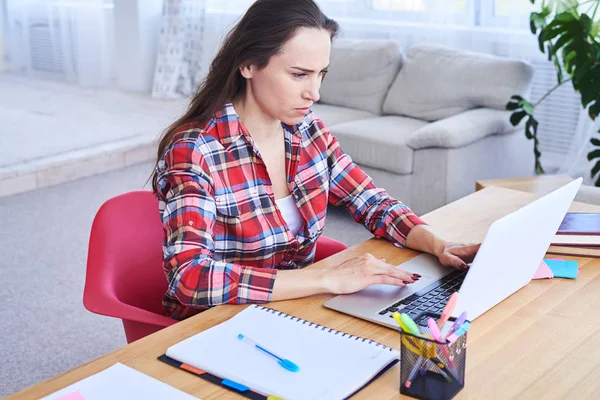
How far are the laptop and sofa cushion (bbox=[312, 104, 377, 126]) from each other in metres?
2.85

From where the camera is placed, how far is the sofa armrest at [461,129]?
369 cm

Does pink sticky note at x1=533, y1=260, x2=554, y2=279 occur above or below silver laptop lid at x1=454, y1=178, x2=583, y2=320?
below

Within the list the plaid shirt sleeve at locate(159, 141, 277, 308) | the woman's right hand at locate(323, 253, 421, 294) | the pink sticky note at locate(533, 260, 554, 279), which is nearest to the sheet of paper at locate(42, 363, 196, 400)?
the plaid shirt sleeve at locate(159, 141, 277, 308)

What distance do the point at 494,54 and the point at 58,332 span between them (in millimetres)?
2974

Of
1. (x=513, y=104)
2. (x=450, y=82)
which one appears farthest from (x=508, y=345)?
(x=450, y=82)

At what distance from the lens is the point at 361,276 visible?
1473 millimetres

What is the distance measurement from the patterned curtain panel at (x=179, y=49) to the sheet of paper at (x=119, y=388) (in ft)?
17.7

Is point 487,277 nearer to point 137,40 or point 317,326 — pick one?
point 317,326

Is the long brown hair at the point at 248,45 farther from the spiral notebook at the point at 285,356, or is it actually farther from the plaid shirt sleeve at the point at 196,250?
the spiral notebook at the point at 285,356

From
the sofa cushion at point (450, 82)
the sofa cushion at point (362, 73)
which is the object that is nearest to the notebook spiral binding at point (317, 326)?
the sofa cushion at point (450, 82)

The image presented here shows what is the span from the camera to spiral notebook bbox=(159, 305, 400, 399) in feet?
3.73

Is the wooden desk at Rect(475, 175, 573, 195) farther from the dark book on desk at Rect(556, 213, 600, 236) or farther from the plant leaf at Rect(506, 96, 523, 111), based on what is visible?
the dark book on desk at Rect(556, 213, 600, 236)

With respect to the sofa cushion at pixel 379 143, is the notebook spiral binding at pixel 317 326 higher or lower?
higher

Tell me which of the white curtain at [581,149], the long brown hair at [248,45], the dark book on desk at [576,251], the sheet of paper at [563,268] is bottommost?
the white curtain at [581,149]
